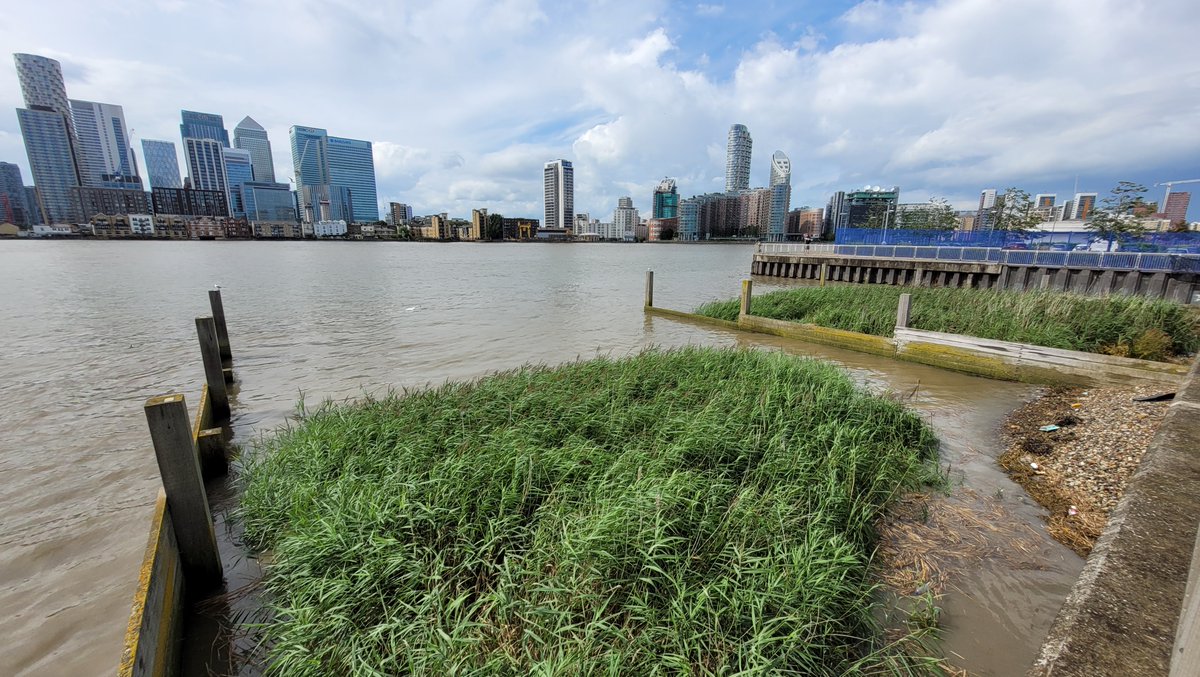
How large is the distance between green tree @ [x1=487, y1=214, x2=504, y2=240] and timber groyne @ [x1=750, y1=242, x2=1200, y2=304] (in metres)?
150

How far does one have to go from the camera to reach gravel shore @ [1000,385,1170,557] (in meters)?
4.96

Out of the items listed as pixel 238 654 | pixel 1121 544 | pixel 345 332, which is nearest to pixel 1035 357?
pixel 1121 544

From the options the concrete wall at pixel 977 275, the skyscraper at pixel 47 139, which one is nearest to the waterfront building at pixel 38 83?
the skyscraper at pixel 47 139

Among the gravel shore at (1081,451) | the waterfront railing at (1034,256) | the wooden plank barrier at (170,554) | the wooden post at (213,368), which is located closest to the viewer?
the wooden plank barrier at (170,554)

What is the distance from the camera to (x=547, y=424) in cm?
595

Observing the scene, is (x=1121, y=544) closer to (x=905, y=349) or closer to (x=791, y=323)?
(x=905, y=349)

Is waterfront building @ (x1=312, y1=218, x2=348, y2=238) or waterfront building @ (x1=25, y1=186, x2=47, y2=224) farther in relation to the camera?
waterfront building @ (x1=25, y1=186, x2=47, y2=224)

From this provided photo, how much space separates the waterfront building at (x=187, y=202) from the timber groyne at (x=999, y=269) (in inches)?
8718

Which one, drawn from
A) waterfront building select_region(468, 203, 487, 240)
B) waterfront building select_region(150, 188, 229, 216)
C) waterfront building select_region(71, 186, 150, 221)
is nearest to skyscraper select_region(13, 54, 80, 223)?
waterfront building select_region(71, 186, 150, 221)

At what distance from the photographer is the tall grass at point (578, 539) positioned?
122 inches

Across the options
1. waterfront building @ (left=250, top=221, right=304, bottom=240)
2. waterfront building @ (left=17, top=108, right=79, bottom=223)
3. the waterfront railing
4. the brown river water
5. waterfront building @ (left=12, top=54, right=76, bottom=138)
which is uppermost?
waterfront building @ (left=12, top=54, right=76, bottom=138)

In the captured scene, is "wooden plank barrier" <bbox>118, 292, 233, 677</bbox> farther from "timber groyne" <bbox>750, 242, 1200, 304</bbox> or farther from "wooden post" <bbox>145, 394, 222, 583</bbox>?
"timber groyne" <bbox>750, 242, 1200, 304</bbox>

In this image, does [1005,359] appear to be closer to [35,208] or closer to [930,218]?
[930,218]

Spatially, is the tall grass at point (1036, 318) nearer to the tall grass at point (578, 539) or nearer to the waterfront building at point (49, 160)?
the tall grass at point (578, 539)
